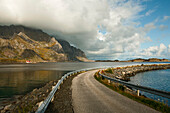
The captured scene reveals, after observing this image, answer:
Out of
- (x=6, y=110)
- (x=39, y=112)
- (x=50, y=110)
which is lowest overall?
(x=6, y=110)

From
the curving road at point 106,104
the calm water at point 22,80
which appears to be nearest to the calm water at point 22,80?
the calm water at point 22,80

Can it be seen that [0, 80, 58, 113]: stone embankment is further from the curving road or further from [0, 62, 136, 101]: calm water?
[0, 62, 136, 101]: calm water

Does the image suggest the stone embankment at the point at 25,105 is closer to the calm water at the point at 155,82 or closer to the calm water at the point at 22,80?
the calm water at the point at 22,80

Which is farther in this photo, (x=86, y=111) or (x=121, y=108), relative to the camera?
(x=121, y=108)

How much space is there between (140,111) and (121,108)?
1029 millimetres

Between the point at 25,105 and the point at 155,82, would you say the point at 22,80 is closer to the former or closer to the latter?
the point at 25,105

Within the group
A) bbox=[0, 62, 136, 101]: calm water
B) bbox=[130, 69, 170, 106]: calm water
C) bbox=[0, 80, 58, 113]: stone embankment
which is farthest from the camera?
bbox=[0, 62, 136, 101]: calm water

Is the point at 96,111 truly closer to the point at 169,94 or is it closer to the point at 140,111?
the point at 140,111

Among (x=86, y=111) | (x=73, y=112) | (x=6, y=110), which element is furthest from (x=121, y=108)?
(x=6, y=110)

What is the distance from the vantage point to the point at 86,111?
245 inches

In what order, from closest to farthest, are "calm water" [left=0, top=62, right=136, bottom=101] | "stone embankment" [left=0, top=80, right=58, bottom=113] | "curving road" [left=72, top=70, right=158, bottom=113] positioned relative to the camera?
"curving road" [left=72, top=70, right=158, bottom=113]
"stone embankment" [left=0, top=80, right=58, bottom=113]
"calm water" [left=0, top=62, right=136, bottom=101]

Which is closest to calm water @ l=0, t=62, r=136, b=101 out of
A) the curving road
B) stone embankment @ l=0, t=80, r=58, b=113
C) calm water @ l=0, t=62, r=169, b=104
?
calm water @ l=0, t=62, r=169, b=104

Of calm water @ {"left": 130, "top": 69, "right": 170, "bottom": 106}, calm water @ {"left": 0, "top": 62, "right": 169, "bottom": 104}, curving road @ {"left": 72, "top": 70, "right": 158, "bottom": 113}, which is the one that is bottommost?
calm water @ {"left": 0, "top": 62, "right": 169, "bottom": 104}

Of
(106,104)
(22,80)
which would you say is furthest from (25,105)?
(22,80)
